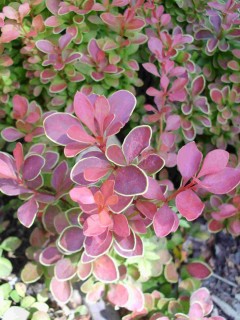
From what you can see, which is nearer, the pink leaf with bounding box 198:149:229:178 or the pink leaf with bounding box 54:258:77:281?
the pink leaf with bounding box 198:149:229:178

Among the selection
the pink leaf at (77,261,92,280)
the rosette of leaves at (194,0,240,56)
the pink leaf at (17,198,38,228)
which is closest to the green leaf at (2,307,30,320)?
the pink leaf at (77,261,92,280)

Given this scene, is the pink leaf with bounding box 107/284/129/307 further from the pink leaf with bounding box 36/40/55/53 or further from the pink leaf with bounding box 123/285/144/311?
the pink leaf with bounding box 36/40/55/53

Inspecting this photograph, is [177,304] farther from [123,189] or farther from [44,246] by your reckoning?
[123,189]

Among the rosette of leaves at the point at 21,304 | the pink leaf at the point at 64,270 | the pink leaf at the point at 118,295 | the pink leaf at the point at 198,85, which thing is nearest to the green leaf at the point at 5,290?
the rosette of leaves at the point at 21,304

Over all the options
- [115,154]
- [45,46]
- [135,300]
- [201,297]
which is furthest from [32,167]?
[201,297]

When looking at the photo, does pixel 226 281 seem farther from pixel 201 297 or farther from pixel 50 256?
pixel 50 256

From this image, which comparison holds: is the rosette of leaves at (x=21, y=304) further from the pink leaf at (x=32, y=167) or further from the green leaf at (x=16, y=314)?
the pink leaf at (x=32, y=167)

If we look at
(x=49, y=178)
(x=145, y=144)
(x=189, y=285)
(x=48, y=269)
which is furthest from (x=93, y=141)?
(x=189, y=285)
